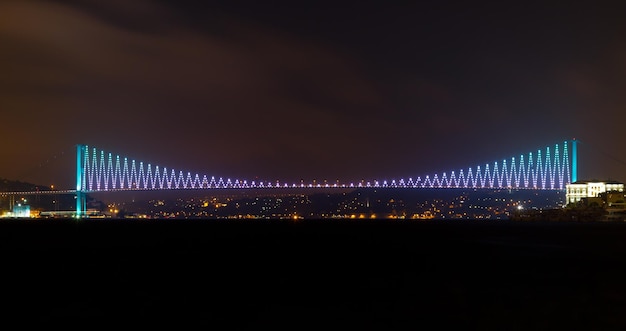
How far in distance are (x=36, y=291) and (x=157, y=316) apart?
6306 mm

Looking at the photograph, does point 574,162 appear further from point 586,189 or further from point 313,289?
point 313,289

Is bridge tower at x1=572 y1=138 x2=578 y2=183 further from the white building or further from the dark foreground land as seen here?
the dark foreground land

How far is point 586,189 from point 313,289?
92.3 metres

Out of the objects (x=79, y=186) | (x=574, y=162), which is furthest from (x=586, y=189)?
(x=79, y=186)

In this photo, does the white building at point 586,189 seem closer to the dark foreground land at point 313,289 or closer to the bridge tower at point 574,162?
the bridge tower at point 574,162

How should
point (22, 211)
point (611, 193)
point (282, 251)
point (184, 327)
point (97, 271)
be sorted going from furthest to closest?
point (22, 211) → point (611, 193) → point (282, 251) → point (97, 271) → point (184, 327)

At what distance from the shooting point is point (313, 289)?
24.3 metres

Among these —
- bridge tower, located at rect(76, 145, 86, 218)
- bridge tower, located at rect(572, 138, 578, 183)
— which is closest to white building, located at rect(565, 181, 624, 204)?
bridge tower, located at rect(572, 138, 578, 183)

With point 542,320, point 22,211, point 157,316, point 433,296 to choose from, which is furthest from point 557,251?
point 22,211

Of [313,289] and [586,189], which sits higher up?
[586,189]

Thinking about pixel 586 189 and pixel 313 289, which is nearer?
pixel 313 289

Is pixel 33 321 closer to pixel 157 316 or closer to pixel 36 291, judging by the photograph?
pixel 157 316

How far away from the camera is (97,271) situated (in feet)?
97.2

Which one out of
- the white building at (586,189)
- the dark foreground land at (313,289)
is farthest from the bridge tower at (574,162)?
the dark foreground land at (313,289)
